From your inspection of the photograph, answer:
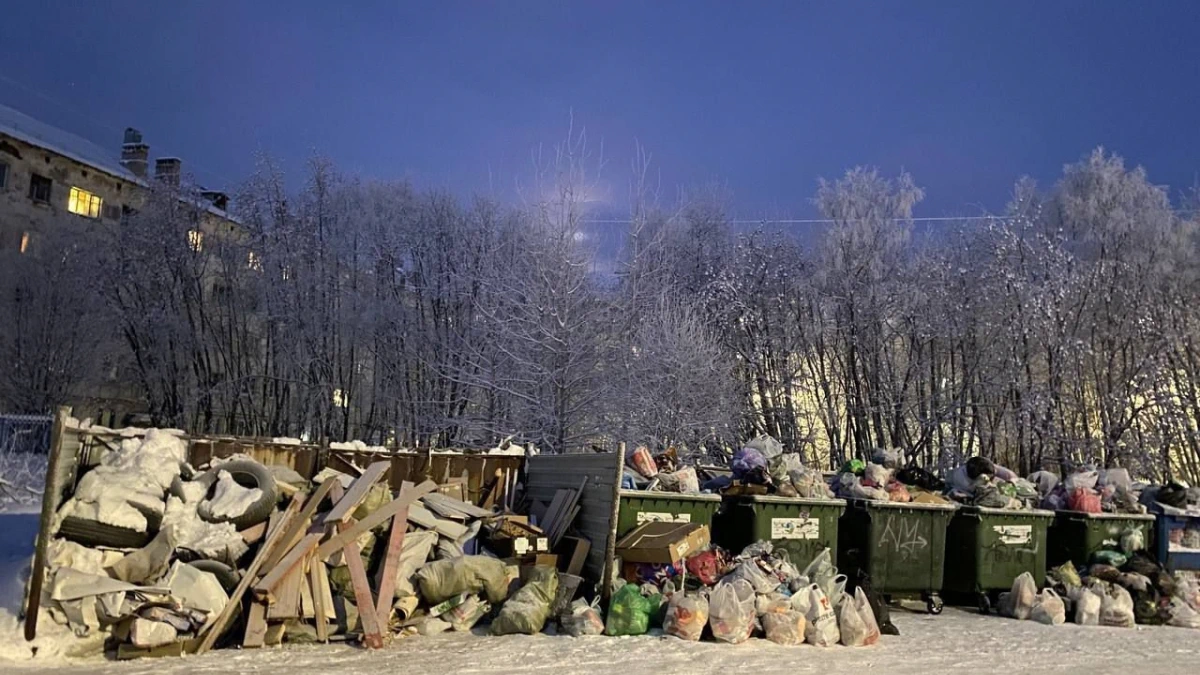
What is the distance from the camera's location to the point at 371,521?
8.70 metres

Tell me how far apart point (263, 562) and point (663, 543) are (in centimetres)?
367

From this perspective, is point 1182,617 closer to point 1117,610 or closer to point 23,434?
point 1117,610

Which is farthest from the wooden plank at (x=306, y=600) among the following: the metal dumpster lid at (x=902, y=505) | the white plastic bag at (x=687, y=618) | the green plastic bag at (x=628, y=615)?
the metal dumpster lid at (x=902, y=505)

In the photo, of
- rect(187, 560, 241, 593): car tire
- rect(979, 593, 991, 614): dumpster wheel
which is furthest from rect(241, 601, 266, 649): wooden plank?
rect(979, 593, 991, 614): dumpster wheel

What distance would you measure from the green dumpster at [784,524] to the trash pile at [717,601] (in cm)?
82

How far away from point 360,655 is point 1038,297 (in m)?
18.2

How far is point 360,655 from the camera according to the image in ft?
25.2

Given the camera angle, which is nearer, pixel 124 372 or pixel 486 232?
pixel 486 232

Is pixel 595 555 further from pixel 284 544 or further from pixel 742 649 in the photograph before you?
pixel 284 544

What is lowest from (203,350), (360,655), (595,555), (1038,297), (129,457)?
(360,655)

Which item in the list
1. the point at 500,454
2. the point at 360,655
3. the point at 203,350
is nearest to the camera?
the point at 360,655

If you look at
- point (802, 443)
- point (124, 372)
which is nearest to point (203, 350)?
point (124, 372)

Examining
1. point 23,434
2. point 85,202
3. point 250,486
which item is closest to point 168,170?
point 85,202

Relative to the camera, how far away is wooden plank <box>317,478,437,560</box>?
8.41 metres
